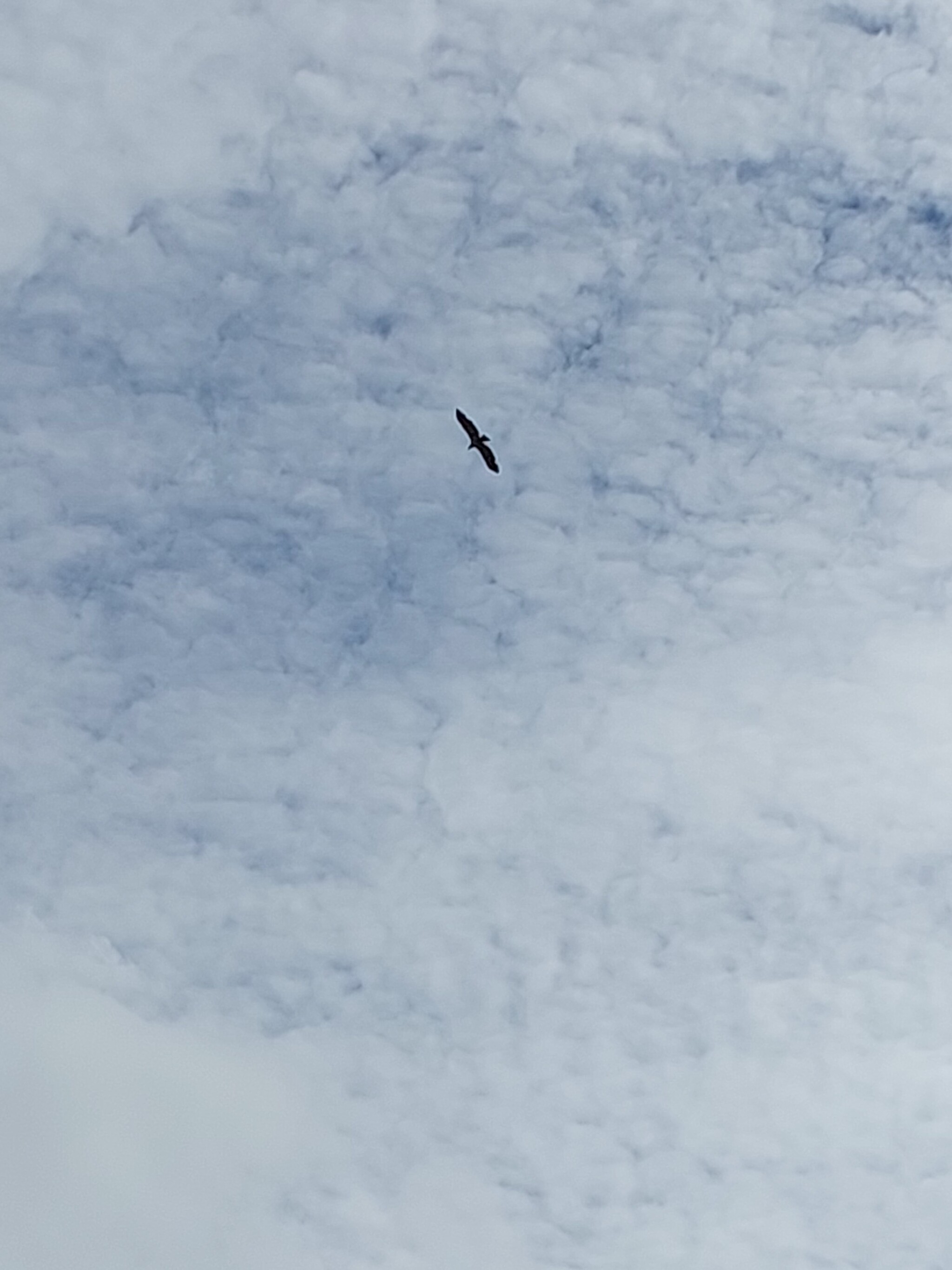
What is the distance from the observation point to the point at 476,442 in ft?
646
